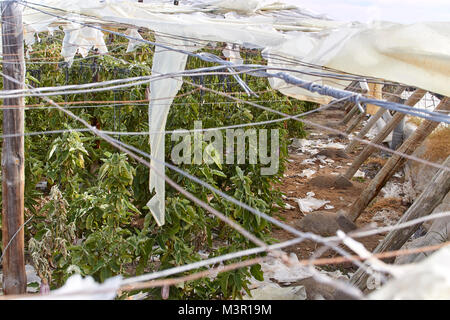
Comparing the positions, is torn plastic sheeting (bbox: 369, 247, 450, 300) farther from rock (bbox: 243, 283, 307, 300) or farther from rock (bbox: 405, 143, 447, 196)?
rock (bbox: 405, 143, 447, 196)

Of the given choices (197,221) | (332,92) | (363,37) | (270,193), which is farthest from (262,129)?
(332,92)

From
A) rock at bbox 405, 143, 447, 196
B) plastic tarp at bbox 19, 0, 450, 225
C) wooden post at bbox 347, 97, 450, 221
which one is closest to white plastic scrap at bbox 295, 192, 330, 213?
wooden post at bbox 347, 97, 450, 221

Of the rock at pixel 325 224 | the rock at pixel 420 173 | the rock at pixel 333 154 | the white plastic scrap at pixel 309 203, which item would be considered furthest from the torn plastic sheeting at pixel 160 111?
the rock at pixel 333 154

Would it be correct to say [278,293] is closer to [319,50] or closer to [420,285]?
[319,50]

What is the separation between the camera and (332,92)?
238 cm

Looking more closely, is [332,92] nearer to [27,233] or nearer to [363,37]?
[363,37]

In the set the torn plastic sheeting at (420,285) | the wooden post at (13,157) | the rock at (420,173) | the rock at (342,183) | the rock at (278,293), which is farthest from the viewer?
the rock at (342,183)

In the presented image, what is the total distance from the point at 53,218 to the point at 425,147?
6.31 m

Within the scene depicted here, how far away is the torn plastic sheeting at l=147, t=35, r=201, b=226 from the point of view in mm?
3846

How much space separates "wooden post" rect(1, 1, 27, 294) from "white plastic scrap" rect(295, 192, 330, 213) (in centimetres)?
439

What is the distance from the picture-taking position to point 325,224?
6414 mm

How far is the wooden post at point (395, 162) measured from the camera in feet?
19.6

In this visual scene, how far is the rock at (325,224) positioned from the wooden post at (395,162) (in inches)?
10.7

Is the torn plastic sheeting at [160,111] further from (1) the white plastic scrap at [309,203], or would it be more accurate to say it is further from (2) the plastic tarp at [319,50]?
(1) the white plastic scrap at [309,203]
